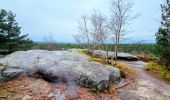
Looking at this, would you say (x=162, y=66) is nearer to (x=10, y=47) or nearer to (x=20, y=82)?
(x=20, y=82)

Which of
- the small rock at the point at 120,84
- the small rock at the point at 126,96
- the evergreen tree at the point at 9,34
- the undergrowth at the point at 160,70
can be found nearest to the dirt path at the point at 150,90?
the small rock at the point at 126,96

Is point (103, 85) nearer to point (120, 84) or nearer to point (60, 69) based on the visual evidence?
point (120, 84)

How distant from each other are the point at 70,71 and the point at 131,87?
14.5 feet

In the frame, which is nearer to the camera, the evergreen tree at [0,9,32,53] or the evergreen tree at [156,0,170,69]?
the evergreen tree at [156,0,170,69]

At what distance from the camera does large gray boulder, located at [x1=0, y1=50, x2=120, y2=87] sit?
52.3 ft

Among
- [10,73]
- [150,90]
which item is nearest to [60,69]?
[10,73]

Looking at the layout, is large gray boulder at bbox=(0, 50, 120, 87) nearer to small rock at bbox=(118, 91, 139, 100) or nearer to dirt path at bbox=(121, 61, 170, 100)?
small rock at bbox=(118, 91, 139, 100)

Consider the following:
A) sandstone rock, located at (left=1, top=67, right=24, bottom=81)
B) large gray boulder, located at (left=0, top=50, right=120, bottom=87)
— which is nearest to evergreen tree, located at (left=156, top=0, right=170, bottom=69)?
large gray boulder, located at (left=0, top=50, right=120, bottom=87)

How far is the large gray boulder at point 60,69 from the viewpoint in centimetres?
1595

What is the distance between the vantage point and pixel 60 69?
54.1ft

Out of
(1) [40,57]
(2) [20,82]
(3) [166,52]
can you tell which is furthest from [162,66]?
(2) [20,82]

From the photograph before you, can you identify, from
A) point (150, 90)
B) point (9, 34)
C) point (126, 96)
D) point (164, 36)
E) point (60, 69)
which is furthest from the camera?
point (9, 34)

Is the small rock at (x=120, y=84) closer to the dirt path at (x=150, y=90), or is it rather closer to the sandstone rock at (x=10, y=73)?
the dirt path at (x=150, y=90)

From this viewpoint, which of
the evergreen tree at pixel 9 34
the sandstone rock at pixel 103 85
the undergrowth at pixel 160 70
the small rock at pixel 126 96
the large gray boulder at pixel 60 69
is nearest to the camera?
the small rock at pixel 126 96
